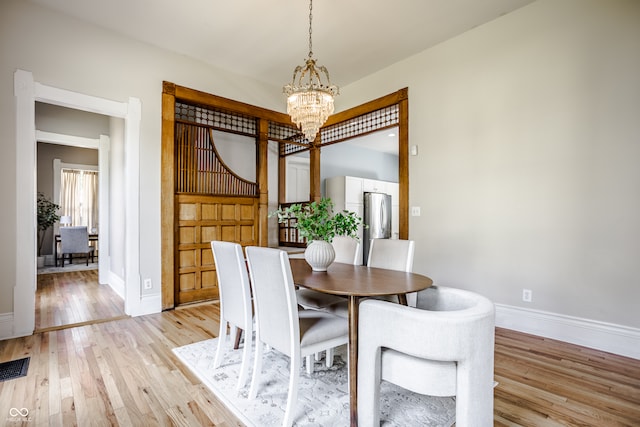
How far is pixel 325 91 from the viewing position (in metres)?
2.84

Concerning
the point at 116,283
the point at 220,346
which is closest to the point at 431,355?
the point at 220,346

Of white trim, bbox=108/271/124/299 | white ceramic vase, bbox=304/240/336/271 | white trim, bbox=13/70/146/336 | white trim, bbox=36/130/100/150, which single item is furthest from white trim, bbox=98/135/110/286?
white ceramic vase, bbox=304/240/336/271

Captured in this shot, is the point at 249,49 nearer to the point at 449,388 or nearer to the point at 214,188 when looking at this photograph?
the point at 214,188

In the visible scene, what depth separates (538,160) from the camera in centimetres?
285

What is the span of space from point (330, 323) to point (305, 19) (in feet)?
9.13

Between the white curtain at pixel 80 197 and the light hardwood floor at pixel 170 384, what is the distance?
6.10 metres

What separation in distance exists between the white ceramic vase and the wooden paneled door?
222 centimetres

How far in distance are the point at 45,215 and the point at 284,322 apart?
7385 millimetres

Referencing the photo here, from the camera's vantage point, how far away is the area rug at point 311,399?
1.64 m

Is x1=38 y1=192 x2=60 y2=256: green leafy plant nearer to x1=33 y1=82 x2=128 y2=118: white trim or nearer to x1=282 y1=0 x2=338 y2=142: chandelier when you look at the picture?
x1=33 y1=82 x2=128 y2=118: white trim

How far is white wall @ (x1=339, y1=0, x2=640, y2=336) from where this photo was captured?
247cm

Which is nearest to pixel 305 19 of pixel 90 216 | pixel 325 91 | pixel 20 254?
pixel 325 91

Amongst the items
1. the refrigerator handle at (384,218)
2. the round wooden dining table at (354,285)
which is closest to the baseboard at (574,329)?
the round wooden dining table at (354,285)

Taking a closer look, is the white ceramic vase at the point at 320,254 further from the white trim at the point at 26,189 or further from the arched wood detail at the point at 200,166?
the white trim at the point at 26,189
